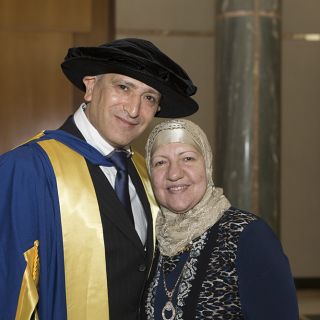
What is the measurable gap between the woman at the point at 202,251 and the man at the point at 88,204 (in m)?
0.13

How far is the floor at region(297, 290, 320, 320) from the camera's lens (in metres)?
5.12

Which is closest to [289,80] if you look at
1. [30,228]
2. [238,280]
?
[238,280]

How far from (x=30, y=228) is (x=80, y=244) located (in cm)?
23

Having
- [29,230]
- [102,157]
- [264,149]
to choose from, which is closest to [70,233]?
[29,230]

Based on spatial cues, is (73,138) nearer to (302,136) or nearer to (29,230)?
(29,230)

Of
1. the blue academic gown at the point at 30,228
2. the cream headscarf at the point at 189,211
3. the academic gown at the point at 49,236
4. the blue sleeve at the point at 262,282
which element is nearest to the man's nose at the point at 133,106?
the cream headscarf at the point at 189,211

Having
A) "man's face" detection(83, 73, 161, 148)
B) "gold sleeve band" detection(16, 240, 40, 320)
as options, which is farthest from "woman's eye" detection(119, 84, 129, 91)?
"gold sleeve band" detection(16, 240, 40, 320)

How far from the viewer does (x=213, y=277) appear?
2.05m

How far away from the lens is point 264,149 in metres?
4.84

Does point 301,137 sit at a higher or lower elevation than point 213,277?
higher

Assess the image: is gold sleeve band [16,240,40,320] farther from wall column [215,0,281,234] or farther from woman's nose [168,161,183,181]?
wall column [215,0,281,234]

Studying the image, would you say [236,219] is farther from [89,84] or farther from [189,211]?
[89,84]

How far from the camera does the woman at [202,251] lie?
2025mm

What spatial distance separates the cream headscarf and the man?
0.35 ft
